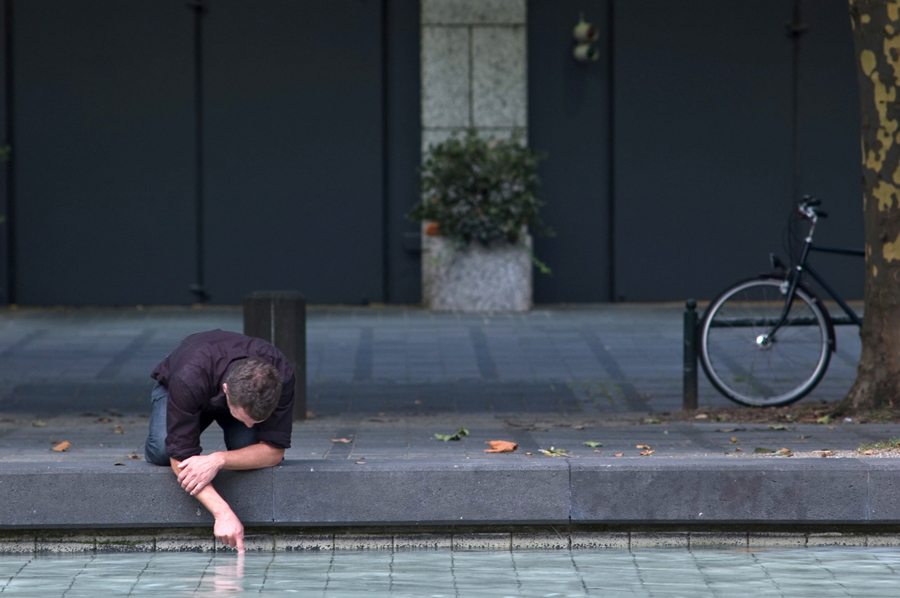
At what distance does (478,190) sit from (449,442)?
19.2 feet

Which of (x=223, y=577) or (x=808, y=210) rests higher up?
(x=808, y=210)

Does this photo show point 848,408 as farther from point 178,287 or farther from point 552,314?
point 178,287

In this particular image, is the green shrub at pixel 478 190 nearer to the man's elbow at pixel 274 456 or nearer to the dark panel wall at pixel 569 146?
the dark panel wall at pixel 569 146

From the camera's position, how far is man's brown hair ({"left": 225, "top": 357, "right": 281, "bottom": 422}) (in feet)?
15.3

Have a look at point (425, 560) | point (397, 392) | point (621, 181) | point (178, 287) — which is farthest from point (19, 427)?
point (621, 181)

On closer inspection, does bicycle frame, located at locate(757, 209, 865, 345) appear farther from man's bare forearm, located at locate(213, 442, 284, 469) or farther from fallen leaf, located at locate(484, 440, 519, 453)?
man's bare forearm, located at locate(213, 442, 284, 469)

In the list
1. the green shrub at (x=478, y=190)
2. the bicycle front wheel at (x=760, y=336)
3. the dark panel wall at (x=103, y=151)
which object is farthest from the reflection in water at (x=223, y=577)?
the dark panel wall at (x=103, y=151)

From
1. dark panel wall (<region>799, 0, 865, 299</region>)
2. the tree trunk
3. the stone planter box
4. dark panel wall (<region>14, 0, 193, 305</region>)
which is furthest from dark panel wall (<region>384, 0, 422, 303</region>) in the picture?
the tree trunk

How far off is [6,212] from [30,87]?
1.32 m

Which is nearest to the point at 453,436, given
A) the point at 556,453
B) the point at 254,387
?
the point at 556,453

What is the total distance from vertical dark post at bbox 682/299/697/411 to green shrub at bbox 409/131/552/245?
465cm

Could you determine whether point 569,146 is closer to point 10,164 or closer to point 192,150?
point 192,150

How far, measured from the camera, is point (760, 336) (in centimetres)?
794

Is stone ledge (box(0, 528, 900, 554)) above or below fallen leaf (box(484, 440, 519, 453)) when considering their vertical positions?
below
